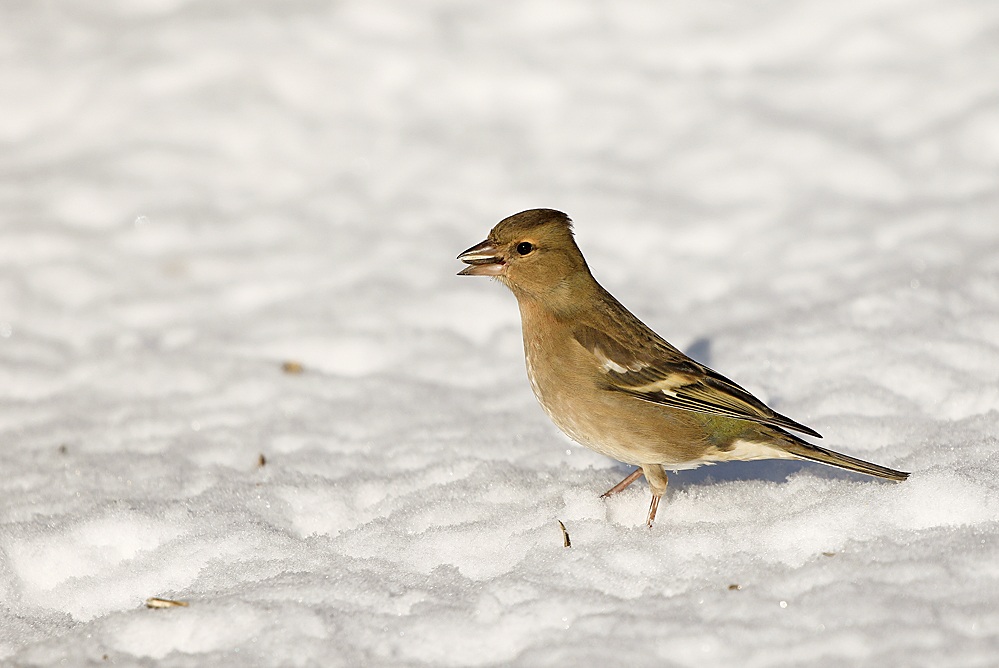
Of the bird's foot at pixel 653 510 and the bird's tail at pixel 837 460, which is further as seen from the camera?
the bird's foot at pixel 653 510

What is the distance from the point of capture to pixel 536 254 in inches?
176

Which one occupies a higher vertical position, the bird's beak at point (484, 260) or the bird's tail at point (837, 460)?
the bird's beak at point (484, 260)

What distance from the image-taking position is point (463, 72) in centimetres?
927

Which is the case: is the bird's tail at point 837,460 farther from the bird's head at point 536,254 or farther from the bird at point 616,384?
the bird's head at point 536,254

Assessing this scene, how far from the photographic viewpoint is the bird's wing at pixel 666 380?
13.6 feet

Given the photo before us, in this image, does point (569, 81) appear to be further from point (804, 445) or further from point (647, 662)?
point (647, 662)

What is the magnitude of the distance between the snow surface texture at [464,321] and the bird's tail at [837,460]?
0.09 metres

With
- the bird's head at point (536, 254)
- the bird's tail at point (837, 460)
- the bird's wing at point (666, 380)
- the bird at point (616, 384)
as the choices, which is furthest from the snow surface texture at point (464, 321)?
the bird's head at point (536, 254)

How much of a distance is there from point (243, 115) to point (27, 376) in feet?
12.6

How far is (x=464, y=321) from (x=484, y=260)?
2100 millimetres

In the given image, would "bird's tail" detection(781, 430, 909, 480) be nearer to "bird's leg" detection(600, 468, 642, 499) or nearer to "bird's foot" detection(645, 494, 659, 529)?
"bird's foot" detection(645, 494, 659, 529)

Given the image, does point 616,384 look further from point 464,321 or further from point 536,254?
point 464,321

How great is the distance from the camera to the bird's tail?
388 centimetres

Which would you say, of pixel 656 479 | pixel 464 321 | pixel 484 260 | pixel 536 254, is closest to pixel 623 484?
pixel 656 479
